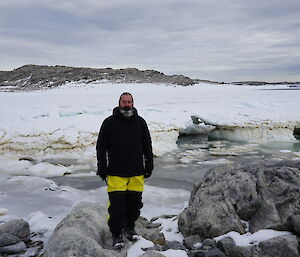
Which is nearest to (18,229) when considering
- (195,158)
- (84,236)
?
(84,236)

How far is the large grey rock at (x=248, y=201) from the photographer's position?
4129 millimetres

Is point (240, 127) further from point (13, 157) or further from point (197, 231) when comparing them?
point (197, 231)

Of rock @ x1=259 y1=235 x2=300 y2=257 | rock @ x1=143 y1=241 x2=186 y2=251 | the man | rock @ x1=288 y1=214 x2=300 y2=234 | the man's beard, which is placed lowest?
rock @ x1=143 y1=241 x2=186 y2=251

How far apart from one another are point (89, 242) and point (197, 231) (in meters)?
1.32

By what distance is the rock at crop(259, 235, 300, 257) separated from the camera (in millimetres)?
3498

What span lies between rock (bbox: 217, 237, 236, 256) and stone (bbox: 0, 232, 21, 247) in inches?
90.7

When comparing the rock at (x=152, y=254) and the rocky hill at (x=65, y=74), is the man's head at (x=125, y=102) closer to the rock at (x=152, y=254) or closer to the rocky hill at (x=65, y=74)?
the rock at (x=152, y=254)

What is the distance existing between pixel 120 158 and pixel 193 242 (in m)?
1.25

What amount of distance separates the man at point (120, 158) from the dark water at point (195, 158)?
296 centimetres

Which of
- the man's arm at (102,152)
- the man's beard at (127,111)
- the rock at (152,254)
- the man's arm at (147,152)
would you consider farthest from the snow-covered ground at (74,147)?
the man's beard at (127,111)

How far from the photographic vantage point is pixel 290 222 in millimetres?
3844

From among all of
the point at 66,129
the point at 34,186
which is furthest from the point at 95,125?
the point at 34,186

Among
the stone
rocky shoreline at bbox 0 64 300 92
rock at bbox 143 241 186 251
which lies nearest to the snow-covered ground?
rock at bbox 143 241 186 251

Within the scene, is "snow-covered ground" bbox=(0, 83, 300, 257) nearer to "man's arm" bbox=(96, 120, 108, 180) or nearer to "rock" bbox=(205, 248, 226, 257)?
"rock" bbox=(205, 248, 226, 257)
